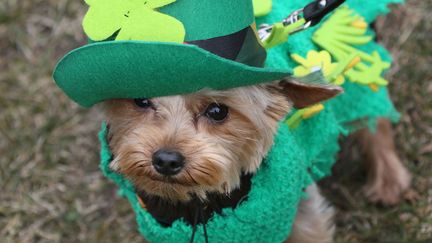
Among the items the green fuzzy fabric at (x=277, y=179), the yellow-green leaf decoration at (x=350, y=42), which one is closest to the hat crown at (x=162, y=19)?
the green fuzzy fabric at (x=277, y=179)

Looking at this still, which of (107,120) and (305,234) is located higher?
(107,120)

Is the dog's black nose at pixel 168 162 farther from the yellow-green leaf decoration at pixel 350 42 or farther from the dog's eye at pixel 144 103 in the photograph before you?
the yellow-green leaf decoration at pixel 350 42

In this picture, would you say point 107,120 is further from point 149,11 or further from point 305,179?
point 305,179

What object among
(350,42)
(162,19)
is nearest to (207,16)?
(162,19)

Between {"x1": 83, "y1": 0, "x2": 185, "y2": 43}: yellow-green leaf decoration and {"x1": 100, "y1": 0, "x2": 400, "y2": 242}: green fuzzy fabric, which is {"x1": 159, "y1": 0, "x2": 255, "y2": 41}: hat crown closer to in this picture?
{"x1": 83, "y1": 0, "x2": 185, "y2": 43}: yellow-green leaf decoration

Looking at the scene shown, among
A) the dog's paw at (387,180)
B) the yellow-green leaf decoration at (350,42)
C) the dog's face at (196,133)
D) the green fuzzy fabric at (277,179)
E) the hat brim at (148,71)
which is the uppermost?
the hat brim at (148,71)

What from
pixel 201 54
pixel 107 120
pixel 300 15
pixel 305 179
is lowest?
pixel 305 179

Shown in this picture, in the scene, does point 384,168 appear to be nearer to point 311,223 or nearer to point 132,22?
point 311,223

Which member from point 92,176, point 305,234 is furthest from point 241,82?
point 92,176
